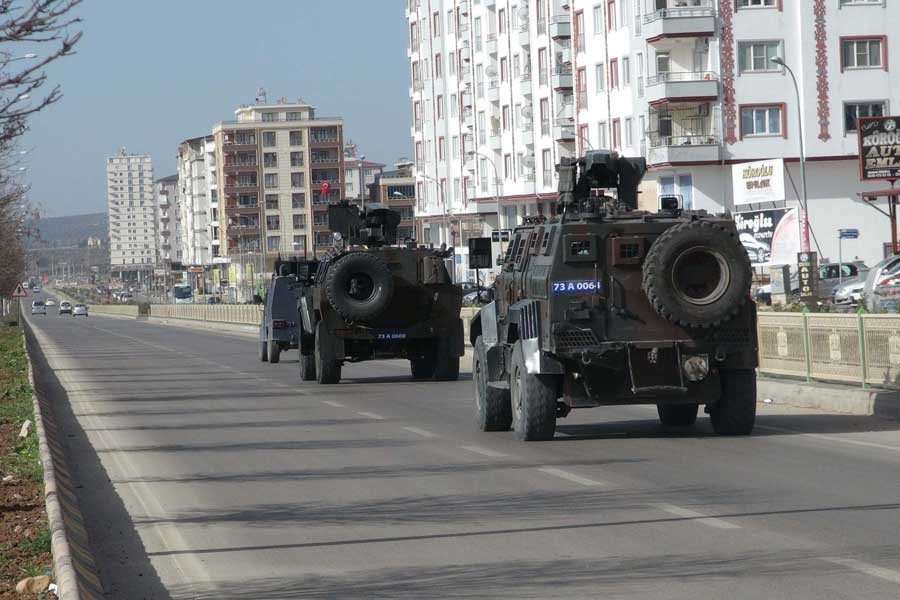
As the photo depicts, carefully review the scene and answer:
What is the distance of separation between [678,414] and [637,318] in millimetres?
2357

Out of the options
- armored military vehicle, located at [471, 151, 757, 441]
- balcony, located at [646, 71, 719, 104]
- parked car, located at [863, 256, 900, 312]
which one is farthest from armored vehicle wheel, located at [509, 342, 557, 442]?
balcony, located at [646, 71, 719, 104]

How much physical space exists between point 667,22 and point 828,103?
776 cm

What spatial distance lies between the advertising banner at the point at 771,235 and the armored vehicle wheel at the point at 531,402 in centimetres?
3635

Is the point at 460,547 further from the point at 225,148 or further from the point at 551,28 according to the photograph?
the point at 225,148

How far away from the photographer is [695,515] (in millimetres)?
10547

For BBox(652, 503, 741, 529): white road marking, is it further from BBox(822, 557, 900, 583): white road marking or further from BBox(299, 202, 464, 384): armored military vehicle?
BBox(299, 202, 464, 384): armored military vehicle

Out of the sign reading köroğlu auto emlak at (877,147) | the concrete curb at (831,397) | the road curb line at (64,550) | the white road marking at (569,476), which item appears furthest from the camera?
the sign reading köroğlu auto emlak at (877,147)

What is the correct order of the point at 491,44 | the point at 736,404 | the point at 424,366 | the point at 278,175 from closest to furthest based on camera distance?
the point at 736,404 → the point at 424,366 → the point at 491,44 → the point at 278,175

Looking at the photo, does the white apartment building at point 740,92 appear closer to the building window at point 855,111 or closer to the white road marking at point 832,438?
the building window at point 855,111

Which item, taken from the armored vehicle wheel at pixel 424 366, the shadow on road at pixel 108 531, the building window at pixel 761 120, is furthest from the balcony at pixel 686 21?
the shadow on road at pixel 108 531

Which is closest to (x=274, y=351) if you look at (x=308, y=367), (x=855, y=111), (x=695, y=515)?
(x=308, y=367)

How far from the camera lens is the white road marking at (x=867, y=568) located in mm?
8067

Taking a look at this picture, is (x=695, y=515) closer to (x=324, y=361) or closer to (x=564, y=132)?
(x=324, y=361)

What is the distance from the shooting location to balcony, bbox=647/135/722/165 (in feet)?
219
